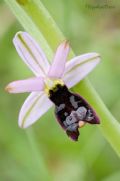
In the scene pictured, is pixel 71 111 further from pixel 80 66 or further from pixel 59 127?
pixel 59 127

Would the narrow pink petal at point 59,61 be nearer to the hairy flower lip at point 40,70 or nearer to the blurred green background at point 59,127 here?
the hairy flower lip at point 40,70

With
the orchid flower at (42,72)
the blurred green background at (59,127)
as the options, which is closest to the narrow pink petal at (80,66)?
the orchid flower at (42,72)

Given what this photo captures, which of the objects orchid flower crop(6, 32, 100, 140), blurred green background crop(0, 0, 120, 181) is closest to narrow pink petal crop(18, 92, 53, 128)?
orchid flower crop(6, 32, 100, 140)

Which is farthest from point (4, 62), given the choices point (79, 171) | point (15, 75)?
point (79, 171)

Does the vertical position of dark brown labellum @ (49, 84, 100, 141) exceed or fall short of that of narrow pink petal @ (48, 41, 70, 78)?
it falls short

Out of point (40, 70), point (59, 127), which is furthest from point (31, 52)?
point (59, 127)

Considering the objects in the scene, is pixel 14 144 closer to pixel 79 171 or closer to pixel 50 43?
pixel 79 171

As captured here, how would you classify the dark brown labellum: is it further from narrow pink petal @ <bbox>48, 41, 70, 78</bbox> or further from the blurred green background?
the blurred green background

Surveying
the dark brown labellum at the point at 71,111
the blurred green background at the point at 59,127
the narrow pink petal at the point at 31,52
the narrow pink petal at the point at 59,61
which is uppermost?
the blurred green background at the point at 59,127
